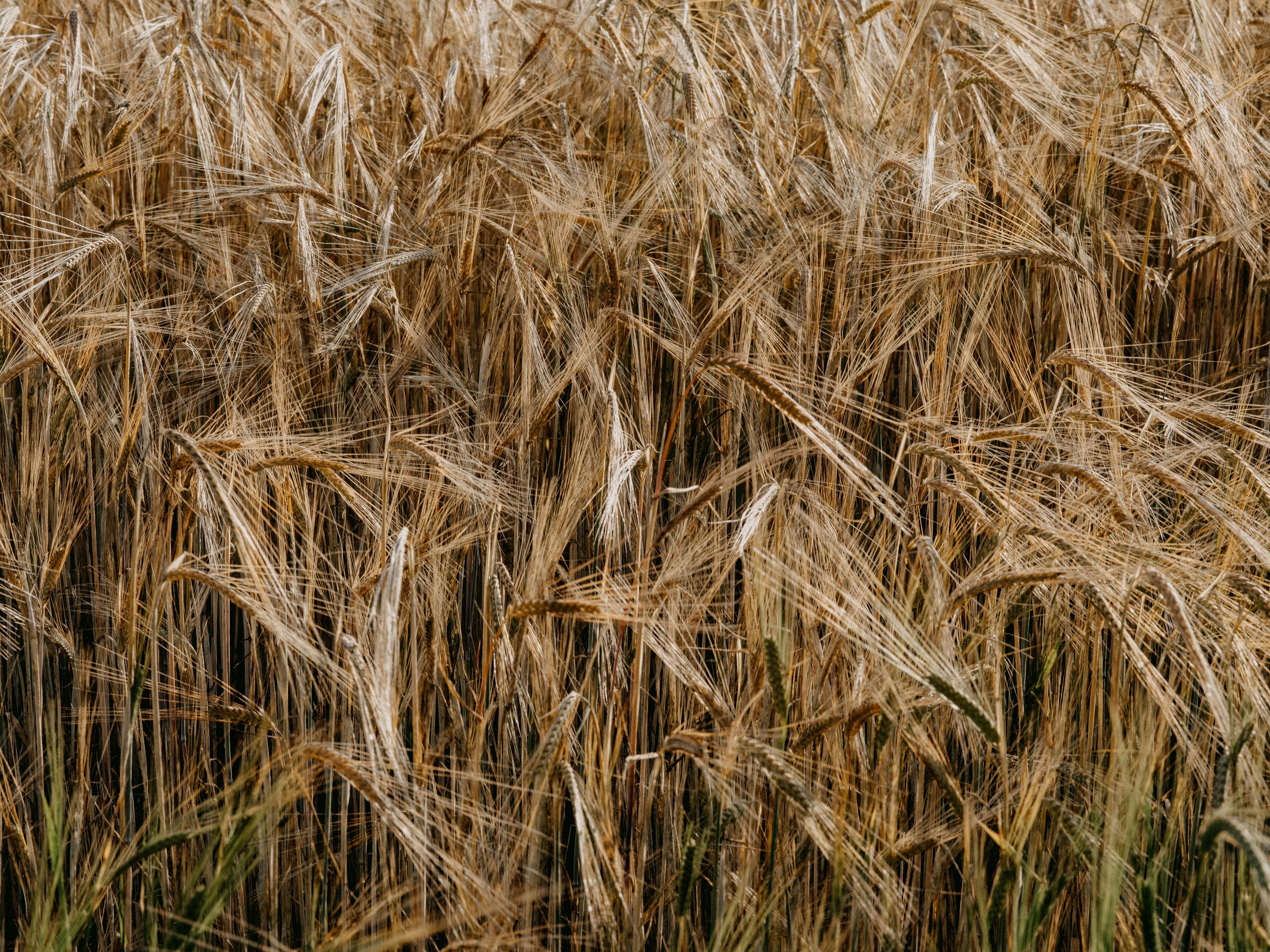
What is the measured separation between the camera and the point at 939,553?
1.48 metres

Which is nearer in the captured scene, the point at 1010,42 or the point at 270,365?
the point at 270,365

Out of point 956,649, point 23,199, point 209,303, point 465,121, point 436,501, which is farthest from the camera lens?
point 465,121

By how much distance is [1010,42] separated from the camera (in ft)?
6.95

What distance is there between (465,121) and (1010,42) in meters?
1.03

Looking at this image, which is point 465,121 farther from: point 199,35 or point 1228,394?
point 1228,394

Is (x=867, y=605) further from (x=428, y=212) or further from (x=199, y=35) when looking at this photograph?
(x=199, y=35)

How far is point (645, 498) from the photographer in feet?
4.57

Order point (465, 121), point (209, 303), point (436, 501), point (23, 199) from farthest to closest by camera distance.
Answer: point (465, 121) < point (23, 199) < point (209, 303) < point (436, 501)

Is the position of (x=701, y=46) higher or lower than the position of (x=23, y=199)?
higher

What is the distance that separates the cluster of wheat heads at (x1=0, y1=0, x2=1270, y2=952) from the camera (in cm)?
119

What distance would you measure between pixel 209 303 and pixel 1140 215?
1.72 meters

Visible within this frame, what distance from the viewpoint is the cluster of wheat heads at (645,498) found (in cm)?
119

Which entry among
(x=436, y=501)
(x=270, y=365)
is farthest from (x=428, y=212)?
(x=436, y=501)

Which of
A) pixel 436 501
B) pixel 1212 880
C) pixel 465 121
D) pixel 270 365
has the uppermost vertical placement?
pixel 465 121
